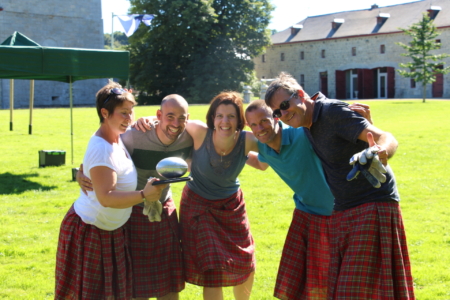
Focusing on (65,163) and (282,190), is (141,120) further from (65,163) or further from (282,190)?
(65,163)

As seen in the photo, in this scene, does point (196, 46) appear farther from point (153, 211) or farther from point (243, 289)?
point (153, 211)

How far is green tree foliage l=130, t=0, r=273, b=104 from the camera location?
1791 inches

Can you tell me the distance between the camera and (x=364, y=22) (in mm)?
58281

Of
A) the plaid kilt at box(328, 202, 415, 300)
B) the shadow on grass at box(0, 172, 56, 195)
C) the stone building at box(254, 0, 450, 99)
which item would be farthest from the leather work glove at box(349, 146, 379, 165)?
the stone building at box(254, 0, 450, 99)

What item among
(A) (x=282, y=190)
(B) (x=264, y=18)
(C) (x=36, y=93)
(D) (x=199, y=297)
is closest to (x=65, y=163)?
(A) (x=282, y=190)

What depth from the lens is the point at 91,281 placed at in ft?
12.1

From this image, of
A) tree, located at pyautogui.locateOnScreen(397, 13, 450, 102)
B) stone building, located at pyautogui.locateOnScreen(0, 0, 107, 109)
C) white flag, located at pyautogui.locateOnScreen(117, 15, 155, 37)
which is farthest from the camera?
stone building, located at pyautogui.locateOnScreen(0, 0, 107, 109)

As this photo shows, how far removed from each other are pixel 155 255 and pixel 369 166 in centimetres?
193

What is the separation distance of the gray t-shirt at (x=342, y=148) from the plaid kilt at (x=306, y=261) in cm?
51

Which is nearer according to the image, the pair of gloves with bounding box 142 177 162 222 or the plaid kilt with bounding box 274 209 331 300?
the pair of gloves with bounding box 142 177 162 222

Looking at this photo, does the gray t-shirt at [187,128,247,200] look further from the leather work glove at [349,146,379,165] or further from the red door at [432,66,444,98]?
the red door at [432,66,444,98]

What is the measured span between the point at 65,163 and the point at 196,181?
9.83 m

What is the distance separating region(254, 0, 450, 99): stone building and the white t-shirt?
4977 cm

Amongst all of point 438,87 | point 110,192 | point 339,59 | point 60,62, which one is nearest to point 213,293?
point 110,192
